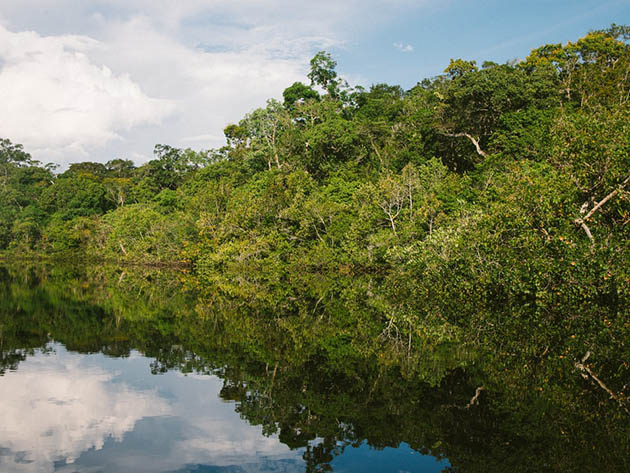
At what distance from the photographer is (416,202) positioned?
2812cm

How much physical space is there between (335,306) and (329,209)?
50.0 ft

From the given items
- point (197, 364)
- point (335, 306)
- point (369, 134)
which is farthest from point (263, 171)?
point (197, 364)

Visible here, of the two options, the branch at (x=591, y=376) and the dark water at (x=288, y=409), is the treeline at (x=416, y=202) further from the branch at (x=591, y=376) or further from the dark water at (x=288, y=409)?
the dark water at (x=288, y=409)

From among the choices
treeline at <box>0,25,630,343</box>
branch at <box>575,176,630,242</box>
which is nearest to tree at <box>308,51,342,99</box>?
treeline at <box>0,25,630,343</box>

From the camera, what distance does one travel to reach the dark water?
525cm

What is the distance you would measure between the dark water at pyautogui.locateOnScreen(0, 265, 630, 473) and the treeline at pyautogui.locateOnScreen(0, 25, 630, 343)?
314 centimetres

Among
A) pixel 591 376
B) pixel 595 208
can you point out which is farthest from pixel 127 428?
pixel 595 208

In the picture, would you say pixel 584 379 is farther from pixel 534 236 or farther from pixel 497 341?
pixel 534 236

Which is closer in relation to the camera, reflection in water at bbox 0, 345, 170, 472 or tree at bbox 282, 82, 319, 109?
reflection in water at bbox 0, 345, 170, 472

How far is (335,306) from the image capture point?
53.7ft

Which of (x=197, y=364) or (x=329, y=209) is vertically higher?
(x=329, y=209)

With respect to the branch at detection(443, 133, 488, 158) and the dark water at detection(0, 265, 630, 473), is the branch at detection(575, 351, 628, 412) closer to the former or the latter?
the dark water at detection(0, 265, 630, 473)

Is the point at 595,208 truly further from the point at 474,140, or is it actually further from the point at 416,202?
the point at 474,140

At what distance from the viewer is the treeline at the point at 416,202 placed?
1368cm
